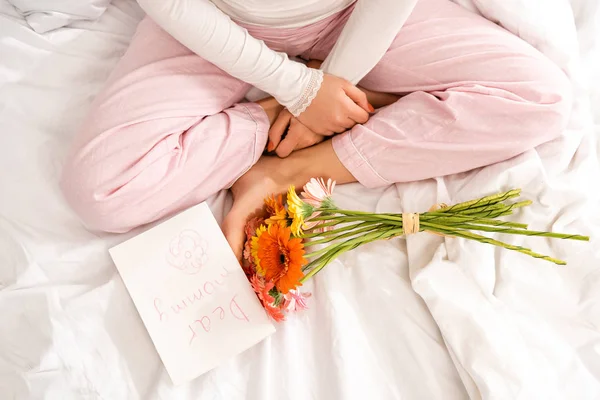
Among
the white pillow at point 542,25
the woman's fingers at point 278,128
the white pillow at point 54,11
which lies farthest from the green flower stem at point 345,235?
the white pillow at point 54,11

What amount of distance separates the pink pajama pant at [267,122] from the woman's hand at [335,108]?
23 mm

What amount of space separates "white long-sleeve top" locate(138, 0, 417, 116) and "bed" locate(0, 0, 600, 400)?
19cm

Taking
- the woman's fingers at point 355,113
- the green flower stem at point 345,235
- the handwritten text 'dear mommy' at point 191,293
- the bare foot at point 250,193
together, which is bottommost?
the handwritten text 'dear mommy' at point 191,293

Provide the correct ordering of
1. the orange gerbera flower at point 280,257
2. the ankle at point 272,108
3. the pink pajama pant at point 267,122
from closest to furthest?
the orange gerbera flower at point 280,257, the pink pajama pant at point 267,122, the ankle at point 272,108

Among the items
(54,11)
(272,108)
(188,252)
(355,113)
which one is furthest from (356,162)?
(54,11)

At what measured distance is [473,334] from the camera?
668 mm

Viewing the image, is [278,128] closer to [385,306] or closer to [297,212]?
[297,212]

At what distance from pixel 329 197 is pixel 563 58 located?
0.46m

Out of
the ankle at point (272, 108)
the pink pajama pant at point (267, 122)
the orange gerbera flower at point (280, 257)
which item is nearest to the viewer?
the orange gerbera flower at point (280, 257)

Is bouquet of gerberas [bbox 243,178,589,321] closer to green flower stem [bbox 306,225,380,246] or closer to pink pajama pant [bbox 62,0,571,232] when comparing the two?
green flower stem [bbox 306,225,380,246]

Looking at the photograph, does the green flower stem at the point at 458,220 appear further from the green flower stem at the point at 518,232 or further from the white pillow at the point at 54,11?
the white pillow at the point at 54,11

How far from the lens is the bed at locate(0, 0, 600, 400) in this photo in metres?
0.67

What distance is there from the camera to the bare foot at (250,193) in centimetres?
77

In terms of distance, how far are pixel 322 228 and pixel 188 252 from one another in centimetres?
21
